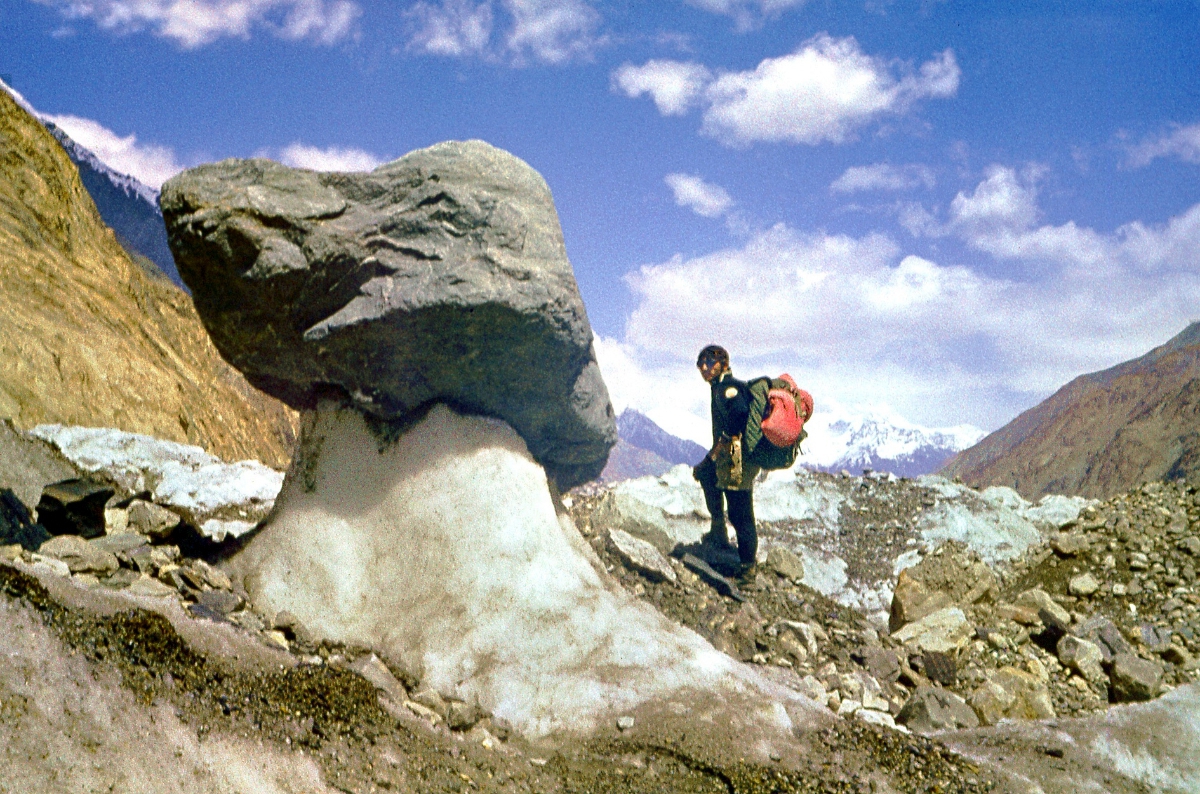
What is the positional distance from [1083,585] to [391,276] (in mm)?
8125

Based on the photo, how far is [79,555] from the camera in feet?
15.3

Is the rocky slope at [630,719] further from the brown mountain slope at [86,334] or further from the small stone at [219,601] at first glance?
the brown mountain slope at [86,334]

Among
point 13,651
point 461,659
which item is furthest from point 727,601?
point 13,651

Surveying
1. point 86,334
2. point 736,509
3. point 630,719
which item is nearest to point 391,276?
point 630,719

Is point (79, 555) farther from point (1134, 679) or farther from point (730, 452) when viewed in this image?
point (1134, 679)

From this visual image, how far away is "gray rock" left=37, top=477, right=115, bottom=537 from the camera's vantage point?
5223 mm

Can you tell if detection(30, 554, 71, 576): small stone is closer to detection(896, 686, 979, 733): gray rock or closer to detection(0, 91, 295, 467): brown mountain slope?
detection(896, 686, 979, 733): gray rock

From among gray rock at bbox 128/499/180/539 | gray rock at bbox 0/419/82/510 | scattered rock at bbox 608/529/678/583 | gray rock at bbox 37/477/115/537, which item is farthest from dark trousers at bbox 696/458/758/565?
gray rock at bbox 0/419/82/510

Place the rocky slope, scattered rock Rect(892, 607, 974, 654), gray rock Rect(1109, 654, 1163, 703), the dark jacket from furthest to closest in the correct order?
the dark jacket, scattered rock Rect(892, 607, 974, 654), gray rock Rect(1109, 654, 1163, 703), the rocky slope

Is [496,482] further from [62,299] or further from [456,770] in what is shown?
[62,299]

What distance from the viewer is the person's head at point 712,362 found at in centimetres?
826

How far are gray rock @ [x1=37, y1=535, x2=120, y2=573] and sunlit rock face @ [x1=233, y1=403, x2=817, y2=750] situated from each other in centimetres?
99

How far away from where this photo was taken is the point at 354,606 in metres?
5.30

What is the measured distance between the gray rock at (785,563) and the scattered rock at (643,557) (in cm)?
Result: 156
